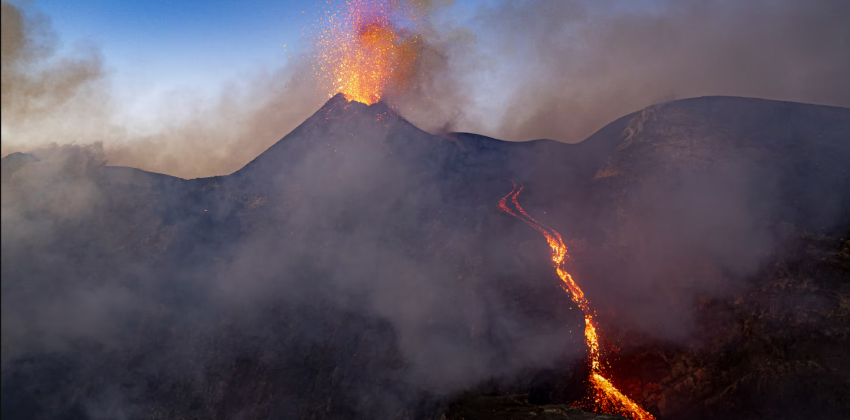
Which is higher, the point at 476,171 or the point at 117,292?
the point at 476,171

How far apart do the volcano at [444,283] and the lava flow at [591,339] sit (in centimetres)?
38

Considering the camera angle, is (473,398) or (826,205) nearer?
(473,398)

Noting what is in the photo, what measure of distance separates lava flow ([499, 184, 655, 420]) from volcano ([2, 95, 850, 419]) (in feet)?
1.26

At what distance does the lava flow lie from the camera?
40.1 feet

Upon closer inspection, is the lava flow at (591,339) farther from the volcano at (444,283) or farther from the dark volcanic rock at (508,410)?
the dark volcanic rock at (508,410)

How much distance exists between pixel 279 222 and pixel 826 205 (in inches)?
848

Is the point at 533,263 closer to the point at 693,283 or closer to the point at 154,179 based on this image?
the point at 693,283

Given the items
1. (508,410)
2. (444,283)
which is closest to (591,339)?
(508,410)

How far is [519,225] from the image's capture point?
1755cm

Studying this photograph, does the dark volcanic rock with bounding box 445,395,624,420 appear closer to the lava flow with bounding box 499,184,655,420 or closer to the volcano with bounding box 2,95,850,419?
the volcano with bounding box 2,95,850,419

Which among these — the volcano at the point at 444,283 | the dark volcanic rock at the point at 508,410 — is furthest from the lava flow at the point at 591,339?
the dark volcanic rock at the point at 508,410

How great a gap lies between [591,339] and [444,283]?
221 inches

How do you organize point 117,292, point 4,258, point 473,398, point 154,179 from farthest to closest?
point 154,179 < point 117,292 < point 473,398 < point 4,258

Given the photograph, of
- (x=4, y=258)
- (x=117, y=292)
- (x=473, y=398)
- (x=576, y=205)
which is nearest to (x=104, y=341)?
(x=117, y=292)
